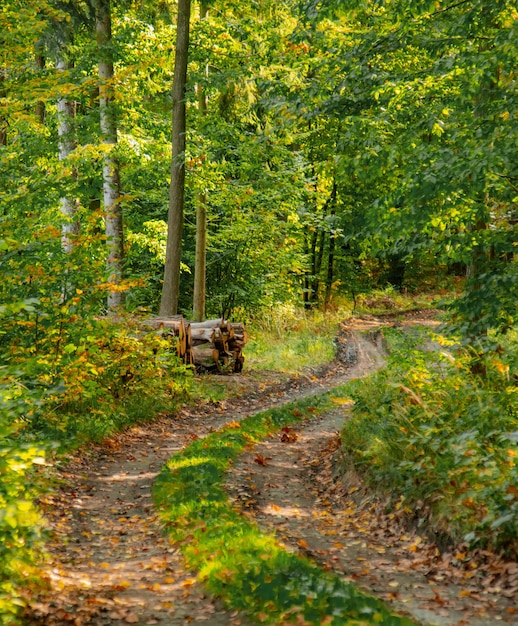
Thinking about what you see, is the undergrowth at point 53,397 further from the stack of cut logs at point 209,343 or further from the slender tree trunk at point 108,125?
the slender tree trunk at point 108,125

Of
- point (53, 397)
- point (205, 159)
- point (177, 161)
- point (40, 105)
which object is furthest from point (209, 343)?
point (40, 105)

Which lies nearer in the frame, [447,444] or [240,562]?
[240,562]

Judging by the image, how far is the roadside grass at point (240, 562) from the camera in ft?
17.4

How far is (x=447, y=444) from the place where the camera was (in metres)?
8.45

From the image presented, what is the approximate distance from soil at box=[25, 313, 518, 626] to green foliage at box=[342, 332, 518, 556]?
0.29m

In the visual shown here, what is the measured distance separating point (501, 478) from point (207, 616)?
3.21 metres

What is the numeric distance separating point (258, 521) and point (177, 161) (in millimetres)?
10524

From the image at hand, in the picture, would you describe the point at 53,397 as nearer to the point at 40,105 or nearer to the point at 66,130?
the point at 66,130

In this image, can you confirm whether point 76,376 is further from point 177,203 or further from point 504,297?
point 177,203

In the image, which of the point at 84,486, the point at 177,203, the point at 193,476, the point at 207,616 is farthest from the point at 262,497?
the point at 177,203

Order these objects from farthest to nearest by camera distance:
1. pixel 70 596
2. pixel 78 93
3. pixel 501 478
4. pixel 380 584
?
1. pixel 78 93
2. pixel 501 478
3. pixel 380 584
4. pixel 70 596

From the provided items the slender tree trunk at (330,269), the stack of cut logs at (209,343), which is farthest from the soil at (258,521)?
the slender tree trunk at (330,269)

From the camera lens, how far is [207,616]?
18.8 feet

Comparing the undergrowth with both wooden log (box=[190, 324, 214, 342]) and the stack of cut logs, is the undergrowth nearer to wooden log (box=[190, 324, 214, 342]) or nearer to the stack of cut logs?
the stack of cut logs
